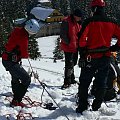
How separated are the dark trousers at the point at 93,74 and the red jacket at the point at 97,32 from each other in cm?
16

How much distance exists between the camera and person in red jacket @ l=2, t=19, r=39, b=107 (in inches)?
317

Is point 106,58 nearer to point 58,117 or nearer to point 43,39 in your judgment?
point 58,117

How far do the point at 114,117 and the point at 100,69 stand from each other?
0.99 meters

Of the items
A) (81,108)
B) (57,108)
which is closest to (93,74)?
(81,108)

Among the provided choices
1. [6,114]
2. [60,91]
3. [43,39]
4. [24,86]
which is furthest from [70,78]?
[43,39]

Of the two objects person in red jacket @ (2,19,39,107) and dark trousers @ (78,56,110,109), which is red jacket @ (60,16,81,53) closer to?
person in red jacket @ (2,19,39,107)

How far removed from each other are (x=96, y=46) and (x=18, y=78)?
1920 mm

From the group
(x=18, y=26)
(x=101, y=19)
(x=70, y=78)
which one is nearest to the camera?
(x=101, y=19)

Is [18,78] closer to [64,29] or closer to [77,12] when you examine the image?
[64,29]

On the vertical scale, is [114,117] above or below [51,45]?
above

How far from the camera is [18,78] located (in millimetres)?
8398

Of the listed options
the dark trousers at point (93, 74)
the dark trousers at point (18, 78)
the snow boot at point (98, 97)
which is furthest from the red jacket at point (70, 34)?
the snow boot at point (98, 97)

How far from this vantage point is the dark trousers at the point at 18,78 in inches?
326

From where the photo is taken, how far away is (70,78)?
423 inches
